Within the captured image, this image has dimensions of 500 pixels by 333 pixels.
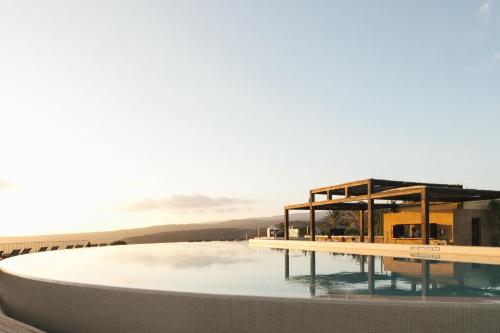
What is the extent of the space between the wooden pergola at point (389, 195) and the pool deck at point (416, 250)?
2.56 feet

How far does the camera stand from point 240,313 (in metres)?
6.27

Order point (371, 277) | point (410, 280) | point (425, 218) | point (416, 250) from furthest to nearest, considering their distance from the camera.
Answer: point (425, 218)
point (416, 250)
point (371, 277)
point (410, 280)

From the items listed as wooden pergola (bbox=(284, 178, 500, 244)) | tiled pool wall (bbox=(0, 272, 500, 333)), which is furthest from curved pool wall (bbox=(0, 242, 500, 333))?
wooden pergola (bbox=(284, 178, 500, 244))

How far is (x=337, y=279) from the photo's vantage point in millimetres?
13336

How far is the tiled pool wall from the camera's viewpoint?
5.66m

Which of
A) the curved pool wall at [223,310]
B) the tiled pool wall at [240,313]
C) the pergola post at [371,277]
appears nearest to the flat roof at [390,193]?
the pergola post at [371,277]

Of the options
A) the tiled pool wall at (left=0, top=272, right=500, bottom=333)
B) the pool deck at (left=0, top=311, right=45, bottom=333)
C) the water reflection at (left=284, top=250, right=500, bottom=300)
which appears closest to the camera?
the tiled pool wall at (left=0, top=272, right=500, bottom=333)

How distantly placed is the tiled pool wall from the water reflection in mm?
3782

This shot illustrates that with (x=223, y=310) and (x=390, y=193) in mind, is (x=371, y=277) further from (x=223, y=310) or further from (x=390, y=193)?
(x=390, y=193)

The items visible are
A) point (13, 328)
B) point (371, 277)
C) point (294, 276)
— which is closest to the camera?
point (13, 328)

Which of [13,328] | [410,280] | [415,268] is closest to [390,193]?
[415,268]

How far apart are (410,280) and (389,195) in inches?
391

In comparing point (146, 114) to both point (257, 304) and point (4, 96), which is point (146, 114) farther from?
point (257, 304)

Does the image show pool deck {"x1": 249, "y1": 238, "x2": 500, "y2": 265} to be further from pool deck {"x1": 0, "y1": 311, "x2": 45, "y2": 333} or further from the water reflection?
pool deck {"x1": 0, "y1": 311, "x2": 45, "y2": 333}
